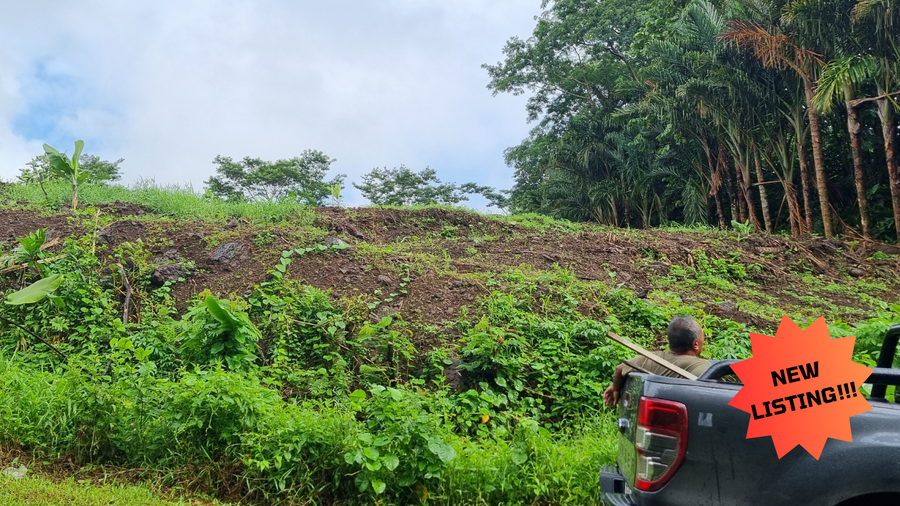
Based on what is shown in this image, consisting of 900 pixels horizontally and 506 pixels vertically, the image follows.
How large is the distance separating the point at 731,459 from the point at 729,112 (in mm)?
15232

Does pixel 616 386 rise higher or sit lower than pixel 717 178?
lower

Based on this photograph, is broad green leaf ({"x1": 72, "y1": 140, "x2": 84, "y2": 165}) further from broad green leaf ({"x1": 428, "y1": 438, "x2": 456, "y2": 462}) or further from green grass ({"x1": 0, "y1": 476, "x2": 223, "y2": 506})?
broad green leaf ({"x1": 428, "y1": 438, "x2": 456, "y2": 462})

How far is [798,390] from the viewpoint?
1702mm

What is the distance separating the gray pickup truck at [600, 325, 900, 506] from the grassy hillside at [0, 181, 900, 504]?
1.56 metres

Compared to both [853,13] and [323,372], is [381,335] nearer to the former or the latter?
[323,372]

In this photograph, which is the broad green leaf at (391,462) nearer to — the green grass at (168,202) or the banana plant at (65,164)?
the green grass at (168,202)

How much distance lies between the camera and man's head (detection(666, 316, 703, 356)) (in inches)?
123

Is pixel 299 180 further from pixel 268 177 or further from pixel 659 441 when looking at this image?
pixel 659 441

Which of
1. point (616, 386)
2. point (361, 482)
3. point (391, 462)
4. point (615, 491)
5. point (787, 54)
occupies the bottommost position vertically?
point (361, 482)

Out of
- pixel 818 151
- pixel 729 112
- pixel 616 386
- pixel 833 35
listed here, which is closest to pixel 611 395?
pixel 616 386

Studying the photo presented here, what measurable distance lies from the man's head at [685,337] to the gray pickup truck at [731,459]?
1.32 meters

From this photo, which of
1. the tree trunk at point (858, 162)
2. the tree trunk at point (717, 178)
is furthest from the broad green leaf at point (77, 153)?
the tree trunk at point (717, 178)

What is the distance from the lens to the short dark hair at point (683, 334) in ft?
10.2

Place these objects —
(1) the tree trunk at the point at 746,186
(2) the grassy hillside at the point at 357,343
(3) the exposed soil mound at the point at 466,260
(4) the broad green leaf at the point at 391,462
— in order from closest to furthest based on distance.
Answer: (4) the broad green leaf at the point at 391,462 < (2) the grassy hillside at the point at 357,343 < (3) the exposed soil mound at the point at 466,260 < (1) the tree trunk at the point at 746,186
